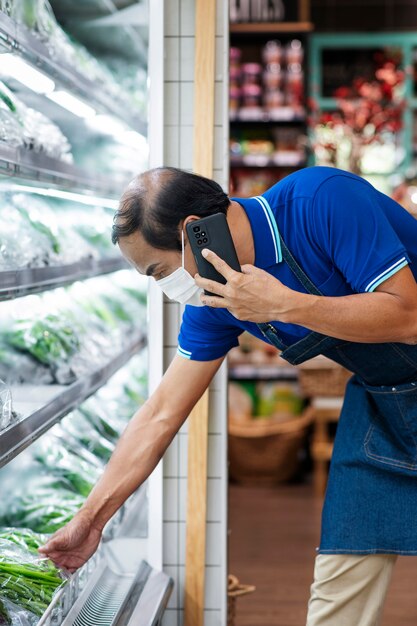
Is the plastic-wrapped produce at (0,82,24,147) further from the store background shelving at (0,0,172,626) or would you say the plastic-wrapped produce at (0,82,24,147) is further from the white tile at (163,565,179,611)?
the white tile at (163,565,179,611)

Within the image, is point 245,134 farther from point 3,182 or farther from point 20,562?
point 20,562

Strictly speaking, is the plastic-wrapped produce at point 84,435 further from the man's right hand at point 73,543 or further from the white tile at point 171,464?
the man's right hand at point 73,543

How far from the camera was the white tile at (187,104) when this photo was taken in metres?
2.83

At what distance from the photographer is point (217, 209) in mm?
1938

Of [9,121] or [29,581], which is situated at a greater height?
[9,121]

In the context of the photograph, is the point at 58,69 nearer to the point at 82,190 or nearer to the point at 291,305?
the point at 82,190

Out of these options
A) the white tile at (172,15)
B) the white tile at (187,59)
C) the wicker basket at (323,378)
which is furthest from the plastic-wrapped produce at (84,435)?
the wicker basket at (323,378)

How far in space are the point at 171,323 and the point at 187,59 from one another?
76 centimetres

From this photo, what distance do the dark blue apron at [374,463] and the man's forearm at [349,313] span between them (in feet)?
0.88

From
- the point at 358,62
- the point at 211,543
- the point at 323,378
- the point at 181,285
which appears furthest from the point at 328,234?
the point at 358,62

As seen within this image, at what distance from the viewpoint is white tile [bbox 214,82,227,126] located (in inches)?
111

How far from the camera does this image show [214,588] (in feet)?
9.61

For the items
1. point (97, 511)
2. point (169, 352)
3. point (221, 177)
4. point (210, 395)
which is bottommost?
point (97, 511)

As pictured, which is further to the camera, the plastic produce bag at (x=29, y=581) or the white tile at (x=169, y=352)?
the white tile at (x=169, y=352)
